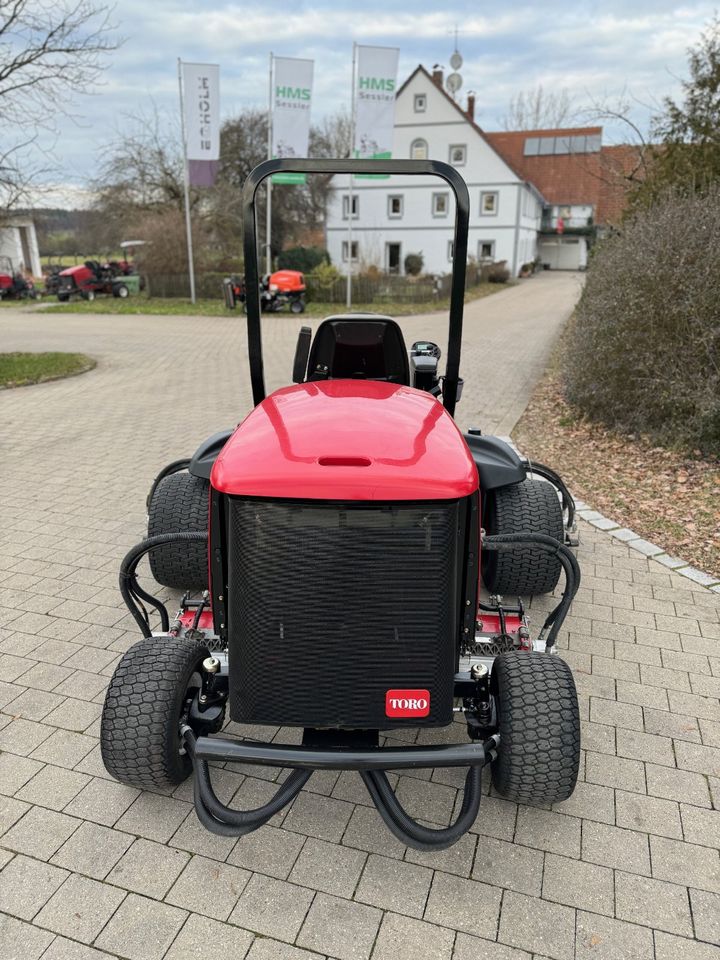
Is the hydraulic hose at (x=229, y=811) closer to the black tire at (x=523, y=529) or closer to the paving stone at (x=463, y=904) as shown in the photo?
the paving stone at (x=463, y=904)

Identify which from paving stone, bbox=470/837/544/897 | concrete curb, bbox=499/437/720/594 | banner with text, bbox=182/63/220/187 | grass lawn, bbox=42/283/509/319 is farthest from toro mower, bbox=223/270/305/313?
paving stone, bbox=470/837/544/897

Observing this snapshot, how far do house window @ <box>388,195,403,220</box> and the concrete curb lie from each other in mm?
33009

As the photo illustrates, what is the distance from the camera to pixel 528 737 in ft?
7.29

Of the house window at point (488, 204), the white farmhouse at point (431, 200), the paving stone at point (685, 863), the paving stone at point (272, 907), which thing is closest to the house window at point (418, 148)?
the white farmhouse at point (431, 200)

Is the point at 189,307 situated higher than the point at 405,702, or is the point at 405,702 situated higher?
the point at 405,702

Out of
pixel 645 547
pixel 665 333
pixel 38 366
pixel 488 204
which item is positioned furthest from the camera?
pixel 488 204

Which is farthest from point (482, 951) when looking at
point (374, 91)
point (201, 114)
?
point (201, 114)

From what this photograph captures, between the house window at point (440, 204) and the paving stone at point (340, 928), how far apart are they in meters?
35.3

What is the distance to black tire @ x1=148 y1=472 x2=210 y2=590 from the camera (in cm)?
350

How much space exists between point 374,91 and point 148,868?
60.0 feet

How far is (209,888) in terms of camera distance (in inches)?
84.7

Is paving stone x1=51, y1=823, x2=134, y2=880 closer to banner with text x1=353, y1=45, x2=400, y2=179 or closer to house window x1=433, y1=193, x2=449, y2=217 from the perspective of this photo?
banner with text x1=353, y1=45, x2=400, y2=179

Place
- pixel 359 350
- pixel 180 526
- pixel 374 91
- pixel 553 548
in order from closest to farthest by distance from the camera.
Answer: pixel 553 548, pixel 180 526, pixel 359 350, pixel 374 91

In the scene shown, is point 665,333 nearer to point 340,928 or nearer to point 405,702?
point 405,702
